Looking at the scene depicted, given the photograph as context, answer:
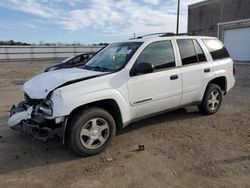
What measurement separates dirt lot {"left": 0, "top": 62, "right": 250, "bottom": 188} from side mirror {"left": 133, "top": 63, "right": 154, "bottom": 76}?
124 cm

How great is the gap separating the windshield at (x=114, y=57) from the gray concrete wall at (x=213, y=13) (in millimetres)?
22059

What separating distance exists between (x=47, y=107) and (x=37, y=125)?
314 millimetres

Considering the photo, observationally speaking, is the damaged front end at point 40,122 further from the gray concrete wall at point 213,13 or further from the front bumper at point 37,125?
the gray concrete wall at point 213,13

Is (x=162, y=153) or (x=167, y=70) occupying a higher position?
(x=167, y=70)

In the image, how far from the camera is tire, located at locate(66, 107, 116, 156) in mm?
4064

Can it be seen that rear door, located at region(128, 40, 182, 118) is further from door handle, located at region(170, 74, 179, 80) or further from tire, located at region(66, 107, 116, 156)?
tire, located at region(66, 107, 116, 156)

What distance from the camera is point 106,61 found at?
5207mm

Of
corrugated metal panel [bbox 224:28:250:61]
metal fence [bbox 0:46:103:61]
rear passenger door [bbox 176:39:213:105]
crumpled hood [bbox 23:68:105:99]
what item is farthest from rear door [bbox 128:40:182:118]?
metal fence [bbox 0:46:103:61]

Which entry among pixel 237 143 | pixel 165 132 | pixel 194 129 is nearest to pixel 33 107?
pixel 165 132

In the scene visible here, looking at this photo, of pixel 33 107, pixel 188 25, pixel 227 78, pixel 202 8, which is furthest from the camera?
pixel 188 25

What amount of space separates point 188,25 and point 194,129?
29.1 meters

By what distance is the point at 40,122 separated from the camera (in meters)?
4.04

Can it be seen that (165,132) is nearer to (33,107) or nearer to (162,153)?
(162,153)

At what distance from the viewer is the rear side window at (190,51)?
549 centimetres
